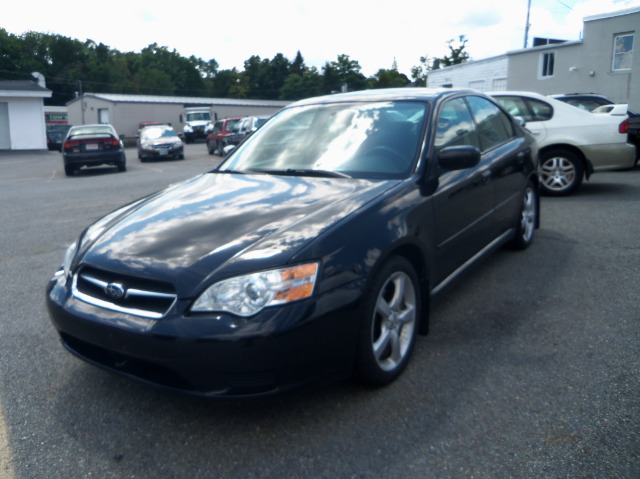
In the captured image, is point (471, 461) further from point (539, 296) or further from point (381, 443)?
point (539, 296)

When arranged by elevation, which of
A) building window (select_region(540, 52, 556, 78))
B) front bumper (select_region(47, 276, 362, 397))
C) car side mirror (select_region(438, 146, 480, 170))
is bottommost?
front bumper (select_region(47, 276, 362, 397))

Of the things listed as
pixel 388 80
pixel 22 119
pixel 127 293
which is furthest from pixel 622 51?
pixel 388 80

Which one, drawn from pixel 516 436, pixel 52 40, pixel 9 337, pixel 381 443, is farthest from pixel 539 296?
pixel 52 40

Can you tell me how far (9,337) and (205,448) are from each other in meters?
2.04

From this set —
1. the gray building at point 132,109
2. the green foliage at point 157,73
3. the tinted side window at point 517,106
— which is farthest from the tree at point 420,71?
the tinted side window at point 517,106

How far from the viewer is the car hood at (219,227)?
8.73ft

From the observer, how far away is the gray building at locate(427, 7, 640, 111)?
26500 millimetres

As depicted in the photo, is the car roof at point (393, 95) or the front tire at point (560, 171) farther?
the front tire at point (560, 171)

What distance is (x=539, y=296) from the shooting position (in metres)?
4.48

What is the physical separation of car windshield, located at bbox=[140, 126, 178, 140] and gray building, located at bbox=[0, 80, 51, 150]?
1250cm

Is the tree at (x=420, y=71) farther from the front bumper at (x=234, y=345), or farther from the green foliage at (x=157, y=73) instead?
the front bumper at (x=234, y=345)

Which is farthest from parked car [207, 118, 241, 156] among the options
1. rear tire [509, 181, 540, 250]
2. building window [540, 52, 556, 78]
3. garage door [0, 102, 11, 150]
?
rear tire [509, 181, 540, 250]

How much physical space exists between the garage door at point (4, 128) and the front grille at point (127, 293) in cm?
3452

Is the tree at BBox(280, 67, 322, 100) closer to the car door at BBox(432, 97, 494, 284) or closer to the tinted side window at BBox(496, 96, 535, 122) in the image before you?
the tinted side window at BBox(496, 96, 535, 122)
